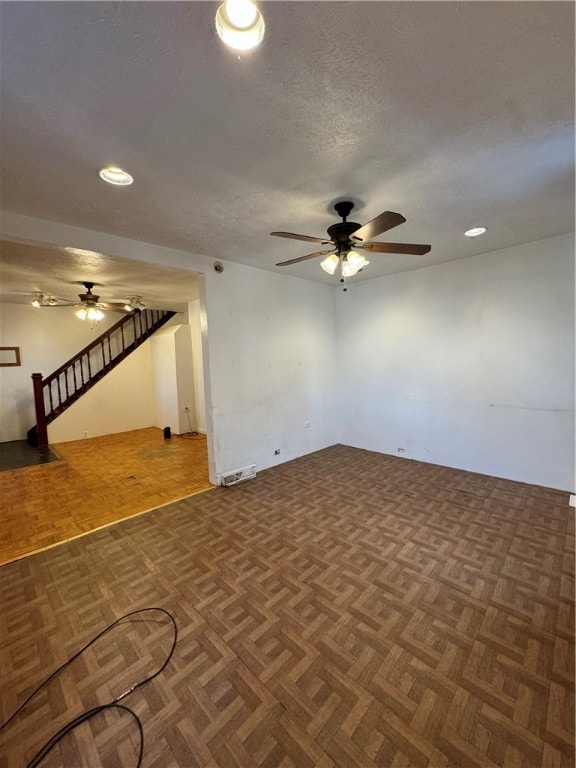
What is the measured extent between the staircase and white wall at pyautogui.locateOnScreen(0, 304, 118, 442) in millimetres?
322

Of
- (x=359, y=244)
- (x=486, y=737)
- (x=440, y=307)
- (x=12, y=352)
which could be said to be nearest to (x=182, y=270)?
(x=359, y=244)

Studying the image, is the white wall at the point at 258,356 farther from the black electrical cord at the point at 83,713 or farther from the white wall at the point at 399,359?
the black electrical cord at the point at 83,713

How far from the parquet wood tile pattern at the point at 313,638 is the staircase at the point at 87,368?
4078 millimetres

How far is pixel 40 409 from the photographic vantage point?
5.46 metres

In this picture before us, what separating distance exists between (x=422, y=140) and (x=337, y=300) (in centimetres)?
350

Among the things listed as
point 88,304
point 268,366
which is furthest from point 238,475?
point 88,304

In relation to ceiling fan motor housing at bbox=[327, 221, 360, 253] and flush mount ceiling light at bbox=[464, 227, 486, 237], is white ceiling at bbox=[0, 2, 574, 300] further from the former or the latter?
flush mount ceiling light at bbox=[464, 227, 486, 237]

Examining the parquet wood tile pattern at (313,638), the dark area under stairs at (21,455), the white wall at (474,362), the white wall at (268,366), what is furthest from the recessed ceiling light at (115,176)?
the dark area under stairs at (21,455)

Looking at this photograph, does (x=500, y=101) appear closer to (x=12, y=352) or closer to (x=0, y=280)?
(x=0, y=280)

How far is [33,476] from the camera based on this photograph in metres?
4.30

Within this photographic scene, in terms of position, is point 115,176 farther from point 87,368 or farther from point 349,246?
point 87,368

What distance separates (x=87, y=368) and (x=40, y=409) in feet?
4.36

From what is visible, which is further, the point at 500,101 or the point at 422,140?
the point at 422,140

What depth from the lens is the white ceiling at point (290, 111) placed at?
1.06m
